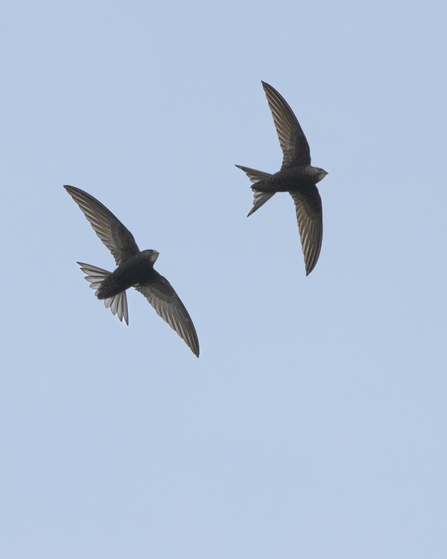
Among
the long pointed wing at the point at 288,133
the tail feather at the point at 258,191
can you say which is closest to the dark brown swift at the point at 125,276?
the tail feather at the point at 258,191

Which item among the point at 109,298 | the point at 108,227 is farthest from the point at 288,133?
the point at 109,298

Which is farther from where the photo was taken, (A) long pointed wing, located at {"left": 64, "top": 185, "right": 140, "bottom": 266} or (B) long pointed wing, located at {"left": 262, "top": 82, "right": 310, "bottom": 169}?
(B) long pointed wing, located at {"left": 262, "top": 82, "right": 310, "bottom": 169}

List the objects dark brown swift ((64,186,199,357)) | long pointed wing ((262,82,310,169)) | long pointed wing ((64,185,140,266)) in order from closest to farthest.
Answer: dark brown swift ((64,186,199,357))
long pointed wing ((64,185,140,266))
long pointed wing ((262,82,310,169))

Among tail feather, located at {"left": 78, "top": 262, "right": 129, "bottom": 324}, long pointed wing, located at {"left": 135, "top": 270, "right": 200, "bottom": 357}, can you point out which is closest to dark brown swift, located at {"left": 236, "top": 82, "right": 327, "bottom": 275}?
long pointed wing, located at {"left": 135, "top": 270, "right": 200, "bottom": 357}

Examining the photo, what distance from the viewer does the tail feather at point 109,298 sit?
995cm

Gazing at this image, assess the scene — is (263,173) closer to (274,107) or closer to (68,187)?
(274,107)

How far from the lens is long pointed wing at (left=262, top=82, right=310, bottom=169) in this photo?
1055 cm

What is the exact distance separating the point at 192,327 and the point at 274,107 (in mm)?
3119

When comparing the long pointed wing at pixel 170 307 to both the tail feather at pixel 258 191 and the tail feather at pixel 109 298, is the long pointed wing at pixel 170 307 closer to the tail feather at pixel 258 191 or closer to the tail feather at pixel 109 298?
the tail feather at pixel 109 298

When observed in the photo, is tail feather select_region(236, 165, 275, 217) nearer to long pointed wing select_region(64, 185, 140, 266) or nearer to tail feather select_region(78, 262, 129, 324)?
long pointed wing select_region(64, 185, 140, 266)

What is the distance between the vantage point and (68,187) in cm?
1028

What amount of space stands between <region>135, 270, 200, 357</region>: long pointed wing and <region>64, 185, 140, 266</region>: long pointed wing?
51cm

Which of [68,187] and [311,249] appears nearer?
[68,187]

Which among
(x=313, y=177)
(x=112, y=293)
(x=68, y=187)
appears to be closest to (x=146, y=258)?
(x=112, y=293)
